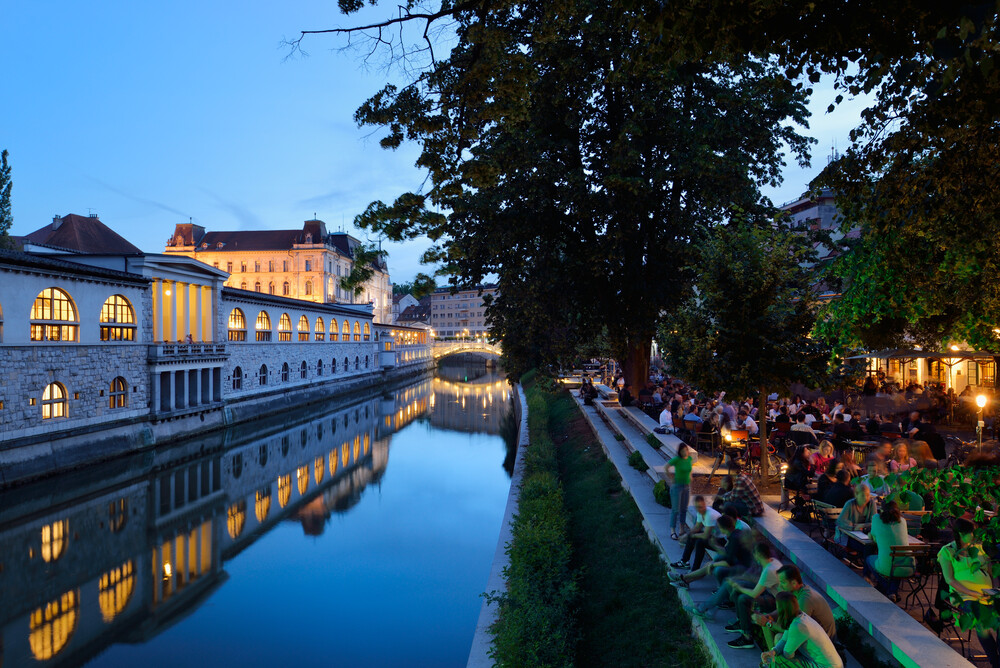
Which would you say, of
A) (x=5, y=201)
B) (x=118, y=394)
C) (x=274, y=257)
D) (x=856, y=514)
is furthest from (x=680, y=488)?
(x=274, y=257)

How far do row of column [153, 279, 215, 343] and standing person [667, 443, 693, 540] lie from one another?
26420mm

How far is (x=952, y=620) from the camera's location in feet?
19.2

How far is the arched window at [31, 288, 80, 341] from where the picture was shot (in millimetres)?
20641

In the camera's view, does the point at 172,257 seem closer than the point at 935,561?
No

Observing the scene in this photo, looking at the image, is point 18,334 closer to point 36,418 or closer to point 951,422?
point 36,418

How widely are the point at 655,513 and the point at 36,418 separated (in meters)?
20.4

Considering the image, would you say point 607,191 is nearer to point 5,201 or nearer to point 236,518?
point 236,518

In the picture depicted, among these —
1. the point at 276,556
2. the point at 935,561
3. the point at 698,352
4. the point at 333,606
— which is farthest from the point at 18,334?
Result: the point at 935,561

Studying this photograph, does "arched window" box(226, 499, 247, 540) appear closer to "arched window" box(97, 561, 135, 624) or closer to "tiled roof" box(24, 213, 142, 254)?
"arched window" box(97, 561, 135, 624)

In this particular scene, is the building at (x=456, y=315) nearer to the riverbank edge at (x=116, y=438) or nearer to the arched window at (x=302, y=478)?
the riverbank edge at (x=116, y=438)

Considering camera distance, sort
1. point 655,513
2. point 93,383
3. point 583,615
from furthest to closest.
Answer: point 93,383 → point 655,513 → point 583,615

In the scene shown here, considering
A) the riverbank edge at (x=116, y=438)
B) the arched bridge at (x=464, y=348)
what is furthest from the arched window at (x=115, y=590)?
the arched bridge at (x=464, y=348)

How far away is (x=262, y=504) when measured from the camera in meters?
19.4

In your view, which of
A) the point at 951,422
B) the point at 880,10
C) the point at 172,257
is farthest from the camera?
the point at 172,257
